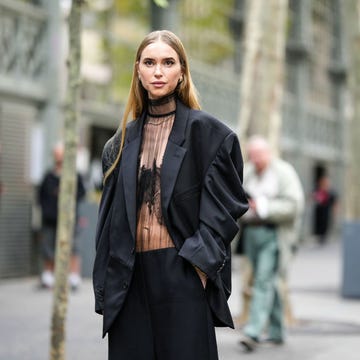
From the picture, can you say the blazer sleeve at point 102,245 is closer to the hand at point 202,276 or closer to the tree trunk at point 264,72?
the hand at point 202,276

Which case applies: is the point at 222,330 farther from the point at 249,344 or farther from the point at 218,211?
the point at 218,211

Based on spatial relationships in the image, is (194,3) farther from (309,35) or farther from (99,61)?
(309,35)

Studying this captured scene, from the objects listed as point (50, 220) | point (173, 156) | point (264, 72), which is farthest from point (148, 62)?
point (50, 220)

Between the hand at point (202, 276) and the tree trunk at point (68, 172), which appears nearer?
the hand at point (202, 276)

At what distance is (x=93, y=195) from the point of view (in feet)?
57.6

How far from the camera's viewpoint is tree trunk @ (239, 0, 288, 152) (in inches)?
534

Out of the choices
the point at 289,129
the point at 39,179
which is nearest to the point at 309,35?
the point at 289,129

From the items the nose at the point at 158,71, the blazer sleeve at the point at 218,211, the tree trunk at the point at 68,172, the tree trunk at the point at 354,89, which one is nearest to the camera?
the blazer sleeve at the point at 218,211

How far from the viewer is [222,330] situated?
1072cm

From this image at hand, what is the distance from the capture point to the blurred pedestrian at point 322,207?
29.9m

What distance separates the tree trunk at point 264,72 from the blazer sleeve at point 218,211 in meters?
9.10

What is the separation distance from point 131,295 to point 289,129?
26227 mm

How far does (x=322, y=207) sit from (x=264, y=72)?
55.3 ft

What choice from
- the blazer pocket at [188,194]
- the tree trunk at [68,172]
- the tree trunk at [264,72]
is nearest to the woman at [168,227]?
the blazer pocket at [188,194]
